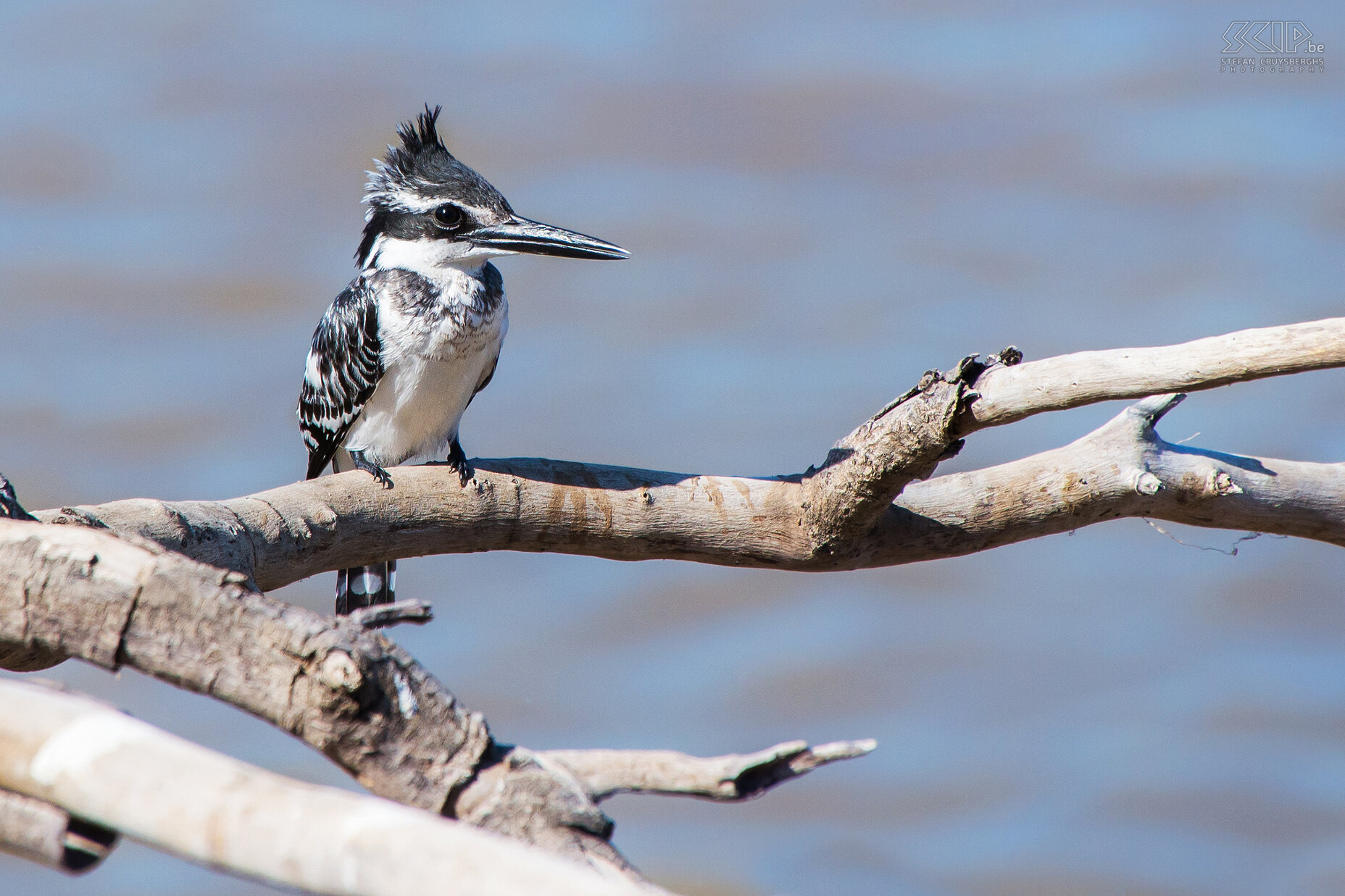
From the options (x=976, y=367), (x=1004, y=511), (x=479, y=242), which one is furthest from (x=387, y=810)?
(x=479, y=242)

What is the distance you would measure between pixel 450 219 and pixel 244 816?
1.88 metres

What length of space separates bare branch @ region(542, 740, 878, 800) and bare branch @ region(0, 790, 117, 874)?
1.31ft

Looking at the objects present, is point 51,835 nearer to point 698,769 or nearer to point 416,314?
point 698,769

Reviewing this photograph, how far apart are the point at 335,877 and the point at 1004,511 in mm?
1424

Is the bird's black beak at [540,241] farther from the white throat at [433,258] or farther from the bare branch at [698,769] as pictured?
the bare branch at [698,769]

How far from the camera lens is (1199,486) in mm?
1943

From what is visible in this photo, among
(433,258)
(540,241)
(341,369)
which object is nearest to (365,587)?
(341,369)

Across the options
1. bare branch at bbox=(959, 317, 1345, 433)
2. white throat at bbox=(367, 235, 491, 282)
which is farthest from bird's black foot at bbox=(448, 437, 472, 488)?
bare branch at bbox=(959, 317, 1345, 433)

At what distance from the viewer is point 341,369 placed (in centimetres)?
277

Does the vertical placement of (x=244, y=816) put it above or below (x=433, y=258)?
below

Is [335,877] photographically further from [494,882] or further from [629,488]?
Result: [629,488]

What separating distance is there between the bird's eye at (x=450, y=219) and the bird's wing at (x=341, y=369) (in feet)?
0.75

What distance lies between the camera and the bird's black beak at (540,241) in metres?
2.48

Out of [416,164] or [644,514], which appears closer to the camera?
[644,514]
